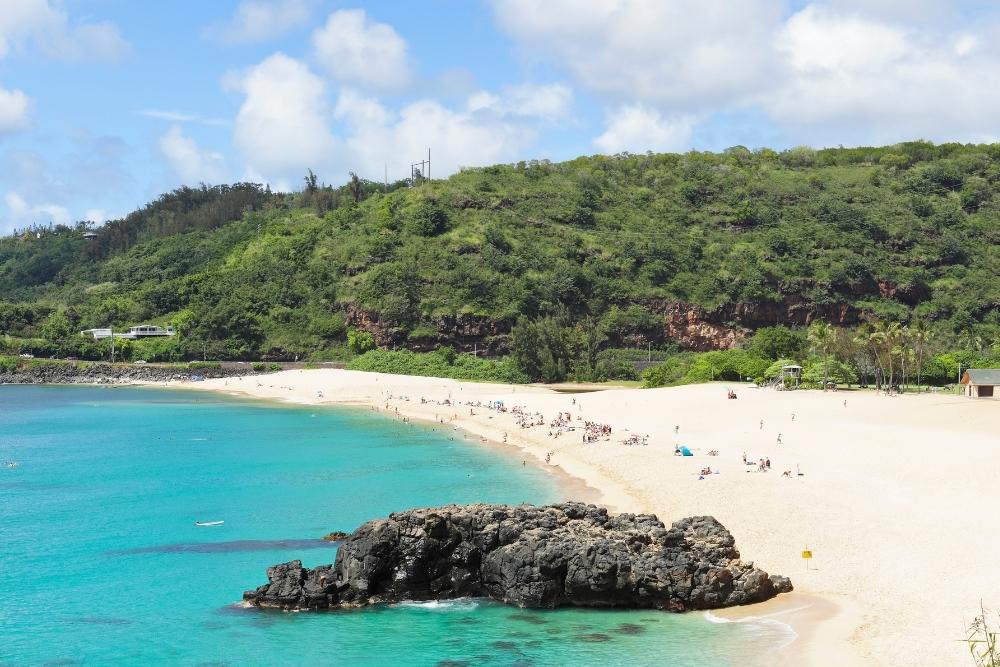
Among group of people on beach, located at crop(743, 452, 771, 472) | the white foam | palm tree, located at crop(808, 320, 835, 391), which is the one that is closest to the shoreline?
the white foam

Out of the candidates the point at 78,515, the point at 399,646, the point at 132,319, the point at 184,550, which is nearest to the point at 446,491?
the point at 184,550

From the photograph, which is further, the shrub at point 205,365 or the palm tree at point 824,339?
the shrub at point 205,365

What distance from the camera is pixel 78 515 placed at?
119 feet

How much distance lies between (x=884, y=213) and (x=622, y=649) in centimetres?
13617

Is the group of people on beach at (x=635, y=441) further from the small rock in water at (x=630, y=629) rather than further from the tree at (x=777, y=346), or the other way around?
the tree at (x=777, y=346)

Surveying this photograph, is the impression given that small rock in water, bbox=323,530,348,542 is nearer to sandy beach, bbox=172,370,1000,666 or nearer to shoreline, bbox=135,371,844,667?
shoreline, bbox=135,371,844,667

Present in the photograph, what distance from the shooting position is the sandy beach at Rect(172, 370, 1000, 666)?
21.4 metres

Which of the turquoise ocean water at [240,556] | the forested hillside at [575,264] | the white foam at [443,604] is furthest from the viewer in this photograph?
the forested hillside at [575,264]

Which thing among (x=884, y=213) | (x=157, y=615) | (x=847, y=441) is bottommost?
(x=157, y=615)

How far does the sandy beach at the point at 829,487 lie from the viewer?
21.4 m

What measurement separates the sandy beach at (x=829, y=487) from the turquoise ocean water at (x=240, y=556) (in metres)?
2.54

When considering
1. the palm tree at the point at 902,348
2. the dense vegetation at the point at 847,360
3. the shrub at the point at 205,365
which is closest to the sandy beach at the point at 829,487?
the palm tree at the point at 902,348

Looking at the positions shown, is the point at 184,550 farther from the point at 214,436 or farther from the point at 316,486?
the point at 214,436

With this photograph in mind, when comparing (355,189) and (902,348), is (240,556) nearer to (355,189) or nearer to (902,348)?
(902,348)
